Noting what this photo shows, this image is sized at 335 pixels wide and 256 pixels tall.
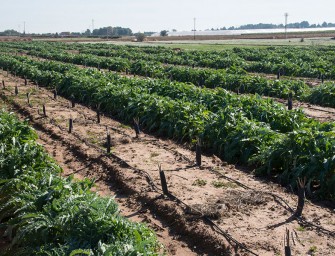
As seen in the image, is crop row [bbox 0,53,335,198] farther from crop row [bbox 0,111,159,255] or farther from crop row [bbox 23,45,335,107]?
crop row [bbox 23,45,335,107]

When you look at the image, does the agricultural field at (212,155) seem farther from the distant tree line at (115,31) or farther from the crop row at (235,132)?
the distant tree line at (115,31)

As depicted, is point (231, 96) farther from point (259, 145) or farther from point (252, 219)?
point (252, 219)

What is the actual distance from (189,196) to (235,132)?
8.13 ft

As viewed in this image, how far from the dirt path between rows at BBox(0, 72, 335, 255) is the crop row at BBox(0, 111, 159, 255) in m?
0.99

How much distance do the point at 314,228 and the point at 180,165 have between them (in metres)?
3.20

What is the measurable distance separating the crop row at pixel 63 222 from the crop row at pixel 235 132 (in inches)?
128

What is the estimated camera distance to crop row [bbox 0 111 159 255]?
422 cm

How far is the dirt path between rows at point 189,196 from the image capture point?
5375mm

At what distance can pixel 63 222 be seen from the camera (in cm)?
456

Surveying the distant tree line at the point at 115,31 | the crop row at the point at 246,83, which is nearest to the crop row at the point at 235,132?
the crop row at the point at 246,83

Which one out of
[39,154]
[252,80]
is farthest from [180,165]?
[252,80]

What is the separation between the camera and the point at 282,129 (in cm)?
945

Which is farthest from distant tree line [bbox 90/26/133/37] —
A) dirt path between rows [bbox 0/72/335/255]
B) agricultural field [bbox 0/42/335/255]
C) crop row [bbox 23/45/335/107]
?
dirt path between rows [bbox 0/72/335/255]

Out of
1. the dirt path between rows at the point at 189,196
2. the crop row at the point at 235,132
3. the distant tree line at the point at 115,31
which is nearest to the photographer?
the dirt path between rows at the point at 189,196
